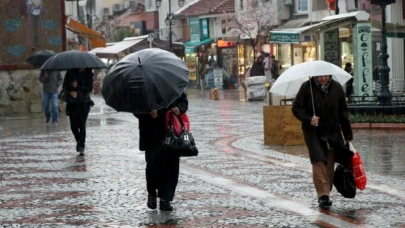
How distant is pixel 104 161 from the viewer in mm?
16047

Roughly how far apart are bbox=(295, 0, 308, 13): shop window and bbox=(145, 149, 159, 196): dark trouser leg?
46830mm

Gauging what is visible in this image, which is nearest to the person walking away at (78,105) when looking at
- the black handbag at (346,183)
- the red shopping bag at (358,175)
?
the black handbag at (346,183)

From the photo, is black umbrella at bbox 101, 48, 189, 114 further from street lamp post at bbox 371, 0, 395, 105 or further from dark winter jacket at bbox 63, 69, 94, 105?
street lamp post at bbox 371, 0, 395, 105

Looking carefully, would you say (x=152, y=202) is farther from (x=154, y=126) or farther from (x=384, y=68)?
(x=384, y=68)

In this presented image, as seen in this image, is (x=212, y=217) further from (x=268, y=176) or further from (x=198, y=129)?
(x=198, y=129)

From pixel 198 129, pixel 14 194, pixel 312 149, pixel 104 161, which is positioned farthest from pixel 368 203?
pixel 198 129

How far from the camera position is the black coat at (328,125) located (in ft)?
35.5

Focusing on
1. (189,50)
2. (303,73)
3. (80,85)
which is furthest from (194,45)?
(303,73)

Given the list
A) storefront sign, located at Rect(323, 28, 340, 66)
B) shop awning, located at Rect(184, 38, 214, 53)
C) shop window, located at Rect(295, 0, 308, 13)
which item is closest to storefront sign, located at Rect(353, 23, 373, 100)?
storefront sign, located at Rect(323, 28, 340, 66)

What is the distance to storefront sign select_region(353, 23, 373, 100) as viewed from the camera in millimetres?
23781

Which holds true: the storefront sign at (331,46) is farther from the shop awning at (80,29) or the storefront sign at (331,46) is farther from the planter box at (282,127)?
the shop awning at (80,29)

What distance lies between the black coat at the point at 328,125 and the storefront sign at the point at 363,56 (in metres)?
12.9

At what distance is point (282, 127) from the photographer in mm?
18250

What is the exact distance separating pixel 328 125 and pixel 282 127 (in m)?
7.35
